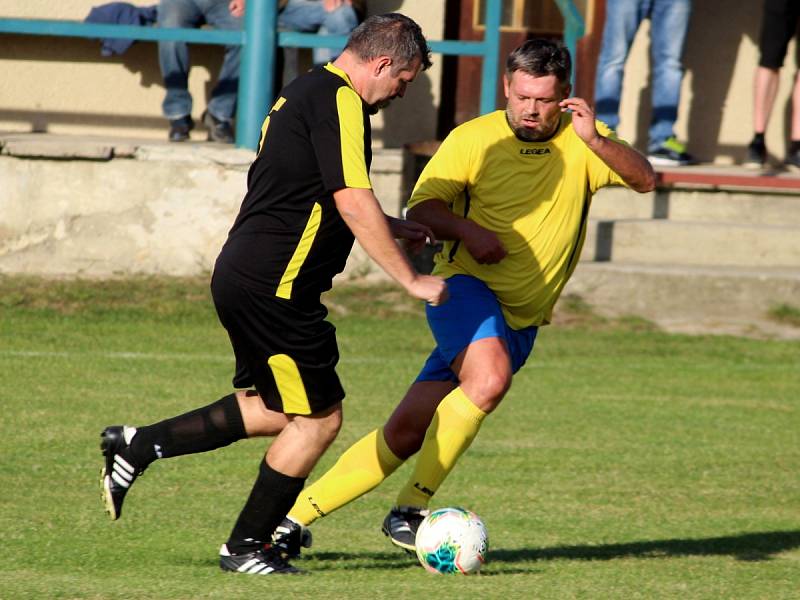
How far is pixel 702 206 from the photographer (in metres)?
12.9

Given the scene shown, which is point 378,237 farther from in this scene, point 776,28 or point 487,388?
point 776,28

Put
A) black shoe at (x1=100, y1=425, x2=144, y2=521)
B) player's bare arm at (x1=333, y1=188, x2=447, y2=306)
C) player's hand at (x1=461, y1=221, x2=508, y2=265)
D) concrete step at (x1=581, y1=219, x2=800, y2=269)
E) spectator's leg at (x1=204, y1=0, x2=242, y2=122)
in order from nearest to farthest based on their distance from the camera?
1. player's bare arm at (x1=333, y1=188, x2=447, y2=306)
2. black shoe at (x1=100, y1=425, x2=144, y2=521)
3. player's hand at (x1=461, y1=221, x2=508, y2=265)
4. concrete step at (x1=581, y1=219, x2=800, y2=269)
5. spectator's leg at (x1=204, y1=0, x2=242, y2=122)

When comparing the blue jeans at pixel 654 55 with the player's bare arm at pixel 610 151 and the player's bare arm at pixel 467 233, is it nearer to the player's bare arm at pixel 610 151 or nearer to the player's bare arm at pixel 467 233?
the player's bare arm at pixel 610 151

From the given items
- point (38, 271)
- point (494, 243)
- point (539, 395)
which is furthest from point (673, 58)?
point (494, 243)

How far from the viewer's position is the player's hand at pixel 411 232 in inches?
220

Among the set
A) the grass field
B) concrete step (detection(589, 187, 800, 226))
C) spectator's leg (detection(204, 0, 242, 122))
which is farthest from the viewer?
concrete step (detection(589, 187, 800, 226))

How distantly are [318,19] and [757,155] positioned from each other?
4.11m

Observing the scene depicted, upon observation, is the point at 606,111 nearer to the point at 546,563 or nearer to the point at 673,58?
the point at 673,58

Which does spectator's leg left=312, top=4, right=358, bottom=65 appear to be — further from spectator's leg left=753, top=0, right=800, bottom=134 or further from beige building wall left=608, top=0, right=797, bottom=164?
spectator's leg left=753, top=0, right=800, bottom=134

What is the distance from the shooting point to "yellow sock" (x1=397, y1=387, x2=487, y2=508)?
5.71m

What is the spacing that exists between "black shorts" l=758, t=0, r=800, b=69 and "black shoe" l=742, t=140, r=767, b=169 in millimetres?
755

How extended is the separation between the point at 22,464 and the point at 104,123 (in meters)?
6.57

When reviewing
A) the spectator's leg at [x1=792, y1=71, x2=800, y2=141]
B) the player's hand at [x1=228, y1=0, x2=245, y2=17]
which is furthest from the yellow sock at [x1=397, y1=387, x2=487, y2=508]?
the spectator's leg at [x1=792, y1=71, x2=800, y2=141]

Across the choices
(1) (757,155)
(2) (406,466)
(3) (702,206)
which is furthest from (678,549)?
(1) (757,155)
